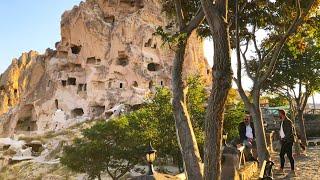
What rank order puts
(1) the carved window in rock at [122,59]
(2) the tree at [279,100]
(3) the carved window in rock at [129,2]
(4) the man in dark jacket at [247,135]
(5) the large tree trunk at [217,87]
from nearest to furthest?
(5) the large tree trunk at [217,87]
(4) the man in dark jacket at [247,135]
(2) the tree at [279,100]
(1) the carved window in rock at [122,59]
(3) the carved window in rock at [129,2]

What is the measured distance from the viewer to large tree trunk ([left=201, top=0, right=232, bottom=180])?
6.10 m

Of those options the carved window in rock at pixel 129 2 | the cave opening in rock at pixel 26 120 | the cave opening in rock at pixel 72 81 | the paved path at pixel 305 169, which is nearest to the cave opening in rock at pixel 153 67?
the carved window in rock at pixel 129 2

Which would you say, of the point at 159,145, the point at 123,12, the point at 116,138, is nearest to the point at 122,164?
the point at 116,138

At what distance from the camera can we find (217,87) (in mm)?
6137

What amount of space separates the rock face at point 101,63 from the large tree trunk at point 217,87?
4345 cm

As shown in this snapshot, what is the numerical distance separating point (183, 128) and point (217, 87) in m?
2.24

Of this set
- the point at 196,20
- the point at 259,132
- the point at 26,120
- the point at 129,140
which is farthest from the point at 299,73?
the point at 26,120

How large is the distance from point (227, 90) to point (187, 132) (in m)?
2.22

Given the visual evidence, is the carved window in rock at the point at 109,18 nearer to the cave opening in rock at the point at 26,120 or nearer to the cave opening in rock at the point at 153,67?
the cave opening in rock at the point at 153,67

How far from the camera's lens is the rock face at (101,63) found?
52.7 meters

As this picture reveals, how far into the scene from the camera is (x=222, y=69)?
6078 mm

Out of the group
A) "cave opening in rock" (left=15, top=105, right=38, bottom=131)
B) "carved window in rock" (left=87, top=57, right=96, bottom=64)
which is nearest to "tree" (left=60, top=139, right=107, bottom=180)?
"carved window in rock" (left=87, top=57, right=96, bottom=64)

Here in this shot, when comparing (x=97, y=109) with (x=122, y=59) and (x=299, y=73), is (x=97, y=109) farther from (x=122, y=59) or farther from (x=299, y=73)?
(x=299, y=73)

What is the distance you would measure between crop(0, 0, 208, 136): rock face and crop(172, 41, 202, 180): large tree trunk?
135 ft
